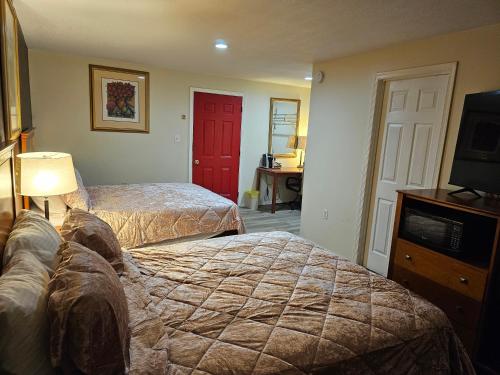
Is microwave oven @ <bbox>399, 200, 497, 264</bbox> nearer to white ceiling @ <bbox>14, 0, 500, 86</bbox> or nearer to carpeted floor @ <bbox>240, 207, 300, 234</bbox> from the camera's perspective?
white ceiling @ <bbox>14, 0, 500, 86</bbox>

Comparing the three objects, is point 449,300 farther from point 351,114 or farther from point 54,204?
point 54,204

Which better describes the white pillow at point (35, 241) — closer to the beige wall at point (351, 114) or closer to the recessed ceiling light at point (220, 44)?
the recessed ceiling light at point (220, 44)

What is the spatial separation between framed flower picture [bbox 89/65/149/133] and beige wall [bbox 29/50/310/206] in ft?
0.28

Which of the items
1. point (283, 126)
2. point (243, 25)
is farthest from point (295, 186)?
point (243, 25)

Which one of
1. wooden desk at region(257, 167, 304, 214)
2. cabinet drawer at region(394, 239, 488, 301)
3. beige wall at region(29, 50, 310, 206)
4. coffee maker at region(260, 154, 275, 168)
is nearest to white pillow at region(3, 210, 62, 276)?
cabinet drawer at region(394, 239, 488, 301)

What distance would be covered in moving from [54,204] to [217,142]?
3.21 m

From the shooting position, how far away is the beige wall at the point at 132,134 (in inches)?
168

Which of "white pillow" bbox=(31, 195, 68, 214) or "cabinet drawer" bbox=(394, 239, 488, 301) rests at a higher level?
"white pillow" bbox=(31, 195, 68, 214)

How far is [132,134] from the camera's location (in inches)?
192

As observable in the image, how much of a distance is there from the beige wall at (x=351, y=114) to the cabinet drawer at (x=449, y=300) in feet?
3.04

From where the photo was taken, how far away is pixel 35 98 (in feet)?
13.7

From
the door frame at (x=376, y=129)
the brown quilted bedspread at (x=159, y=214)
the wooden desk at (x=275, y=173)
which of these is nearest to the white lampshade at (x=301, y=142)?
the wooden desk at (x=275, y=173)

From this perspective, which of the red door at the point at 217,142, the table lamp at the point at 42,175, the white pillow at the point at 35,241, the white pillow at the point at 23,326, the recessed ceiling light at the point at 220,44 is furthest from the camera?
the red door at the point at 217,142

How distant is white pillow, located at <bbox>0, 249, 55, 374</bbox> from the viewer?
2.74 ft
